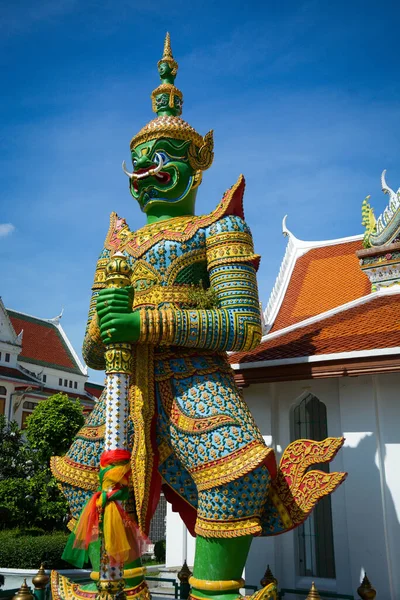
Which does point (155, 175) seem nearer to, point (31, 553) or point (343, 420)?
point (343, 420)

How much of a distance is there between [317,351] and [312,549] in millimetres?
2273

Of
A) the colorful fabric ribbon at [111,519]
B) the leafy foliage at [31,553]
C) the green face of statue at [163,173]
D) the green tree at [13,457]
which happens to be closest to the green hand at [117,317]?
the colorful fabric ribbon at [111,519]

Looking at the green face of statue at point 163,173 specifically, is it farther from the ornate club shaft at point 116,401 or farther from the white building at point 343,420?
the white building at point 343,420

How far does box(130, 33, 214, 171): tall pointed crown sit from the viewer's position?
5.37 m

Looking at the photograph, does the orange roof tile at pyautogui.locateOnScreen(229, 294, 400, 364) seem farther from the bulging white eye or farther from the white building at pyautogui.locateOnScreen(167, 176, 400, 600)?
the bulging white eye

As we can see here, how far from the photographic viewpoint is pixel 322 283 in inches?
356

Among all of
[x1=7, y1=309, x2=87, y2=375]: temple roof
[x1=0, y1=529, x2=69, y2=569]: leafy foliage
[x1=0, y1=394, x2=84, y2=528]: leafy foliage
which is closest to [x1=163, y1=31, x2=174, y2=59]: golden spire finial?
[x1=0, y1=529, x2=69, y2=569]: leafy foliage

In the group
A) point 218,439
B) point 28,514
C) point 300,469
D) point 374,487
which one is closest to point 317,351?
Result: point 374,487

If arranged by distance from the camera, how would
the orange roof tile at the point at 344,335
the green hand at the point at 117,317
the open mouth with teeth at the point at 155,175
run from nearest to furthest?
the green hand at the point at 117,317, the open mouth with teeth at the point at 155,175, the orange roof tile at the point at 344,335

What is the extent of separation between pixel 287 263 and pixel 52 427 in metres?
8.29

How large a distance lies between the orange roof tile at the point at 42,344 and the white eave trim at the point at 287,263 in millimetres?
19875

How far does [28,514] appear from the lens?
558 inches

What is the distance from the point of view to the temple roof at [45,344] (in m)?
28.0

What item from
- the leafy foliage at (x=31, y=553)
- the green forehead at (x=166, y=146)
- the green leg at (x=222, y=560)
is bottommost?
the leafy foliage at (x=31, y=553)
